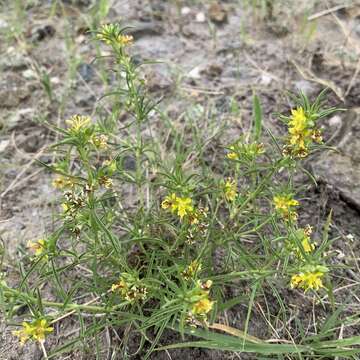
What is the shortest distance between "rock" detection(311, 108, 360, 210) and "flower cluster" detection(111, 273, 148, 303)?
119 centimetres

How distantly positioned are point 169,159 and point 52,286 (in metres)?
0.85

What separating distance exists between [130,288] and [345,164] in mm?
1391

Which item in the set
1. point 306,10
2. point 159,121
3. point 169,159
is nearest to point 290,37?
point 306,10

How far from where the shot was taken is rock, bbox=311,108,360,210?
2350 millimetres

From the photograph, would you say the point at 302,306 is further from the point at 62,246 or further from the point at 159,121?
the point at 159,121

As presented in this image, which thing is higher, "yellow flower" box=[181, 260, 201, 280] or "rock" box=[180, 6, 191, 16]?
"yellow flower" box=[181, 260, 201, 280]

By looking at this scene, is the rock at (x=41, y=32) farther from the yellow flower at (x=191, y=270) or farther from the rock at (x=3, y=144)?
the yellow flower at (x=191, y=270)

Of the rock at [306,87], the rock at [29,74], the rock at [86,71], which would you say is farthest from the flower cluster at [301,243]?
the rock at [29,74]

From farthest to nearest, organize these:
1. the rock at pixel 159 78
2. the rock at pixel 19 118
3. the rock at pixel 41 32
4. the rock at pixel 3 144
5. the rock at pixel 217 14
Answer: the rock at pixel 217 14, the rock at pixel 41 32, the rock at pixel 159 78, the rock at pixel 19 118, the rock at pixel 3 144

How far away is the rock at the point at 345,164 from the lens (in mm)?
2350

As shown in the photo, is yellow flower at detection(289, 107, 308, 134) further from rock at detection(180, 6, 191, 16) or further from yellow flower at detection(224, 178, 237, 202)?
rock at detection(180, 6, 191, 16)

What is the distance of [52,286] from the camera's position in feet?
6.63

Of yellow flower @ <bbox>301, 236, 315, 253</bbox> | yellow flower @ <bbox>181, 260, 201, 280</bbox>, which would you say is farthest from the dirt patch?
yellow flower @ <bbox>181, 260, 201, 280</bbox>

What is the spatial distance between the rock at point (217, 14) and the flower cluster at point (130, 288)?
2.40 metres
